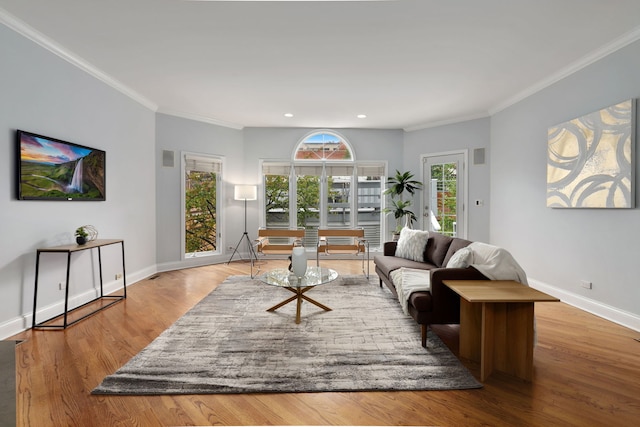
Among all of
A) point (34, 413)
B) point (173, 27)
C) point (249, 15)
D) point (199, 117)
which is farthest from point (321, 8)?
point (199, 117)

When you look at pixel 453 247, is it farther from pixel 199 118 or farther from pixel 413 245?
pixel 199 118

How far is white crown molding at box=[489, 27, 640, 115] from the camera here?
3000 millimetres

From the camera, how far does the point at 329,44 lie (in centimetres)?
311

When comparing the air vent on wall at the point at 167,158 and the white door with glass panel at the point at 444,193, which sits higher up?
the air vent on wall at the point at 167,158

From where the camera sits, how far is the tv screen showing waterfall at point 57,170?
289 cm

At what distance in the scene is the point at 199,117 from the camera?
18.9ft

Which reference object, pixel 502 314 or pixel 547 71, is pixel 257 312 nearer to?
pixel 502 314

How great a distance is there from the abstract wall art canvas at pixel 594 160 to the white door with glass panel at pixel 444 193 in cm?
188

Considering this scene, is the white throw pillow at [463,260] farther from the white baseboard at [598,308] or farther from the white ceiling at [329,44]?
the white ceiling at [329,44]

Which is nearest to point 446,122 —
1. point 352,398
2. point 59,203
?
point 352,398

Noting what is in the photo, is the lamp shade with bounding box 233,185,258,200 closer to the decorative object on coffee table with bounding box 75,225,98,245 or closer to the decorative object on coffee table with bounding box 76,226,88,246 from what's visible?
the decorative object on coffee table with bounding box 75,225,98,245

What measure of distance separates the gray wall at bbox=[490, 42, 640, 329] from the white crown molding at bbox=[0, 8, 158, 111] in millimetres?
5872

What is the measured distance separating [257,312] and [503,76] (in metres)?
4.28

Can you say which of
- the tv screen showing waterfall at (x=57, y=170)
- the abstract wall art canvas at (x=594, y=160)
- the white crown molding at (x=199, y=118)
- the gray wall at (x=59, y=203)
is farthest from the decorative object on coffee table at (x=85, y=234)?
the abstract wall art canvas at (x=594, y=160)
